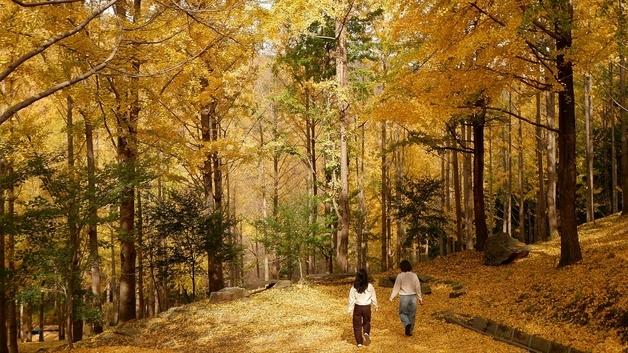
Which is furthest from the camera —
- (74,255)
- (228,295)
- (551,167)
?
(551,167)

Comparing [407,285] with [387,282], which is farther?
[387,282]

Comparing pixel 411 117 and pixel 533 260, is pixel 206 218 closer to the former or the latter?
pixel 411 117

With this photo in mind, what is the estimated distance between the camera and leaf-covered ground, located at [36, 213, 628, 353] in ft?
26.1

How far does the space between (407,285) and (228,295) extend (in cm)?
732

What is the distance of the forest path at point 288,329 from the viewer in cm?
845

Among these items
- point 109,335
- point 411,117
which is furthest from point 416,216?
point 109,335

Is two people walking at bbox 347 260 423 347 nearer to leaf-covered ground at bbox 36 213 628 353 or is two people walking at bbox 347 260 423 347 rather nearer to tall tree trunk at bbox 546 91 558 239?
leaf-covered ground at bbox 36 213 628 353

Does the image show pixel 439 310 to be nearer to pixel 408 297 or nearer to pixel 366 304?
pixel 408 297

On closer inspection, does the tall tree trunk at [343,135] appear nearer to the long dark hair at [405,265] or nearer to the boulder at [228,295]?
the boulder at [228,295]

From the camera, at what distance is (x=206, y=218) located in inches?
624

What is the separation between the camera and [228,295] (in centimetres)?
1444

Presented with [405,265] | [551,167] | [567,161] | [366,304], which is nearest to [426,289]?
[405,265]

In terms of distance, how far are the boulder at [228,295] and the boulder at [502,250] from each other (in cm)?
817

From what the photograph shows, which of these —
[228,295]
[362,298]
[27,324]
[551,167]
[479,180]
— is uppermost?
[551,167]
